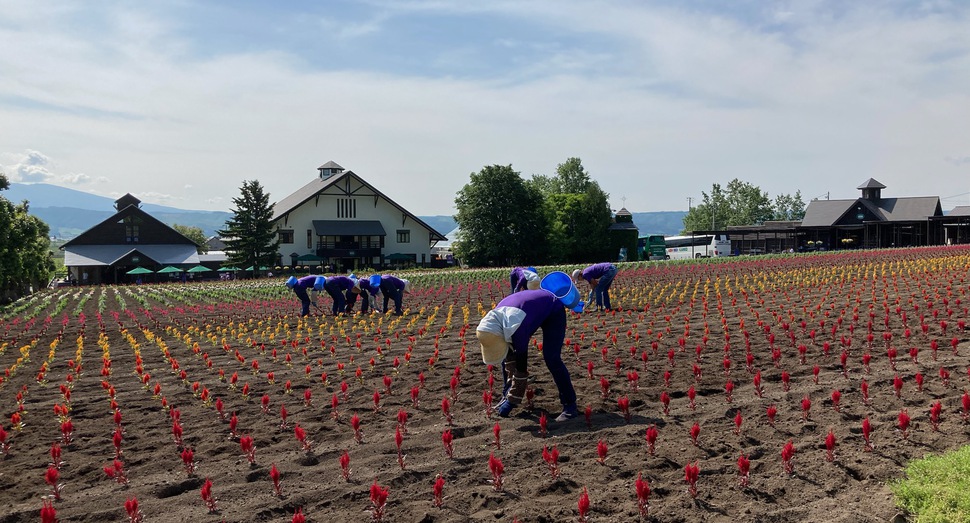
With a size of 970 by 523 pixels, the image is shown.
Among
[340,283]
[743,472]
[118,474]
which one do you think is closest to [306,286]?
[340,283]

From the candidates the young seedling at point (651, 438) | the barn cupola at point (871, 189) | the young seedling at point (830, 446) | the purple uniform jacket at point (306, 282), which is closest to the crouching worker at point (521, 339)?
the young seedling at point (651, 438)

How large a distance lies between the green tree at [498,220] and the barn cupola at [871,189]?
37.9m

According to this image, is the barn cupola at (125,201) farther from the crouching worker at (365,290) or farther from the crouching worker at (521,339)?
the crouching worker at (521,339)

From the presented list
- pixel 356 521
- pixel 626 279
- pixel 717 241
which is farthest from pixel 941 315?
pixel 717 241

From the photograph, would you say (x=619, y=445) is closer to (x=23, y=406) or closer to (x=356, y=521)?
(x=356, y=521)

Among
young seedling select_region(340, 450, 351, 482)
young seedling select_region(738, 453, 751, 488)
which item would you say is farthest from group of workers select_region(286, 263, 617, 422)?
young seedling select_region(738, 453, 751, 488)

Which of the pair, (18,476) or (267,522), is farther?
(18,476)

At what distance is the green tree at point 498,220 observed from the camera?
5859cm

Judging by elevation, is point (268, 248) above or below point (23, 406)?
above

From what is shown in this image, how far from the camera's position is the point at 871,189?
73.6 m

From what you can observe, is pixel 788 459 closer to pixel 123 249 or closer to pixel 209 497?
pixel 209 497

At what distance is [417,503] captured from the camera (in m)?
5.48

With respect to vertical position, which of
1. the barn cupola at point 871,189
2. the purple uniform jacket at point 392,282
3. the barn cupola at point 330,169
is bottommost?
the purple uniform jacket at point 392,282

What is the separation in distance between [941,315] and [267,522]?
12.8m
